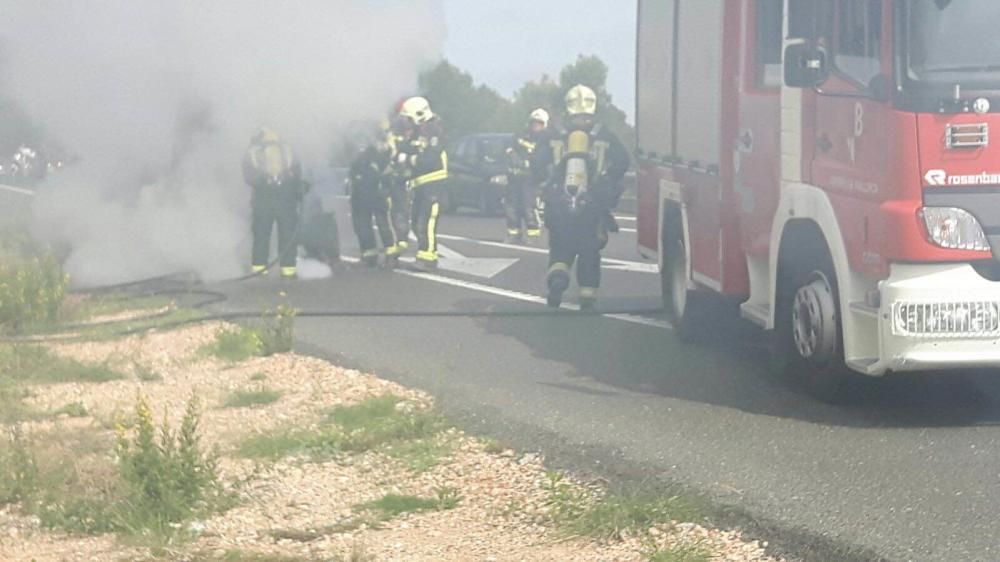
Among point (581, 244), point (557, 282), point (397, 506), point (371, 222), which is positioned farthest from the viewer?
point (371, 222)

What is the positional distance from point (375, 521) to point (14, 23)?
40.3 ft

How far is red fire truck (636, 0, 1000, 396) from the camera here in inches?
326

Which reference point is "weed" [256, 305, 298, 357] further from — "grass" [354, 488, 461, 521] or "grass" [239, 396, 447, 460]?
"grass" [354, 488, 461, 521]

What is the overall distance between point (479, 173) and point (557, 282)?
17215 mm

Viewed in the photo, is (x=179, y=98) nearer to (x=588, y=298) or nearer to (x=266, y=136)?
(x=266, y=136)

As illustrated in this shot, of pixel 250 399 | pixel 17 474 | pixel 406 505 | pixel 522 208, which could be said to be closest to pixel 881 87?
pixel 406 505

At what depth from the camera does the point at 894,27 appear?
329 inches

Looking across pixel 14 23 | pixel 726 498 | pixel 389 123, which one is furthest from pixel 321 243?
pixel 726 498

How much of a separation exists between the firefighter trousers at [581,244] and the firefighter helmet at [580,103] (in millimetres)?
853

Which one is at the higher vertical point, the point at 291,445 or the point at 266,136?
the point at 266,136

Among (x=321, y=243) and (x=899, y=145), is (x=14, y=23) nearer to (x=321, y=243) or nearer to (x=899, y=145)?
(x=321, y=243)

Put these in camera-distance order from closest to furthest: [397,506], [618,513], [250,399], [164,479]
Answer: [618,513] < [397,506] < [164,479] < [250,399]

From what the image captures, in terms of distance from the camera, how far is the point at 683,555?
653cm

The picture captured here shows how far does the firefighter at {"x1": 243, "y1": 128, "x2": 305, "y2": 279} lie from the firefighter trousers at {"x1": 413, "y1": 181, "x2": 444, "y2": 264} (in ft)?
4.94
